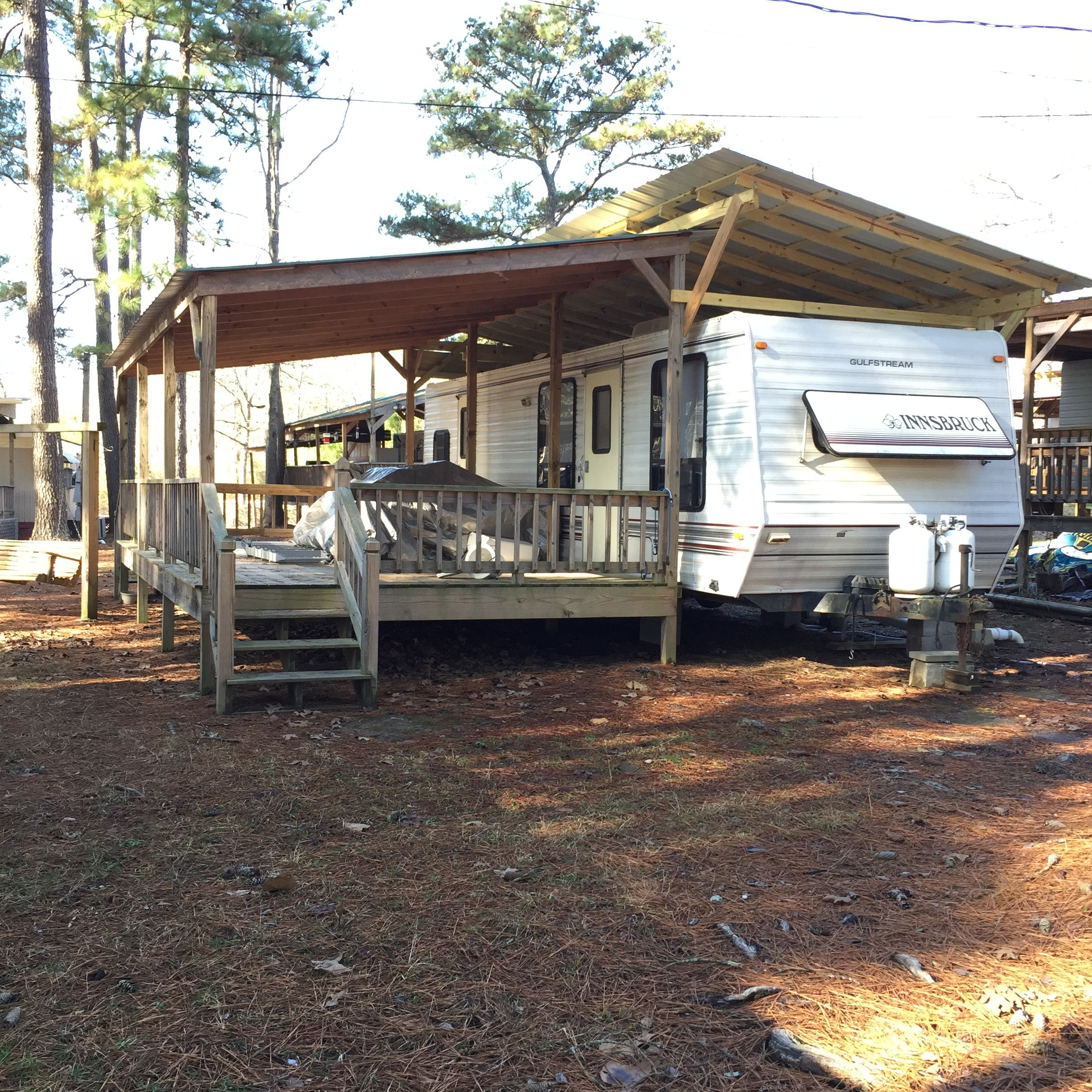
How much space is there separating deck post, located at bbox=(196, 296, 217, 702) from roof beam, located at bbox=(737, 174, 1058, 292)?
4.57m

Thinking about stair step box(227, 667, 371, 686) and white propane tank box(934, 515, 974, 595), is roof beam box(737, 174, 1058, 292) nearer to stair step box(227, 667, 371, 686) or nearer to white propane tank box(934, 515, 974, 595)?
white propane tank box(934, 515, 974, 595)

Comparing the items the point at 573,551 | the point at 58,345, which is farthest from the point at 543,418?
the point at 58,345

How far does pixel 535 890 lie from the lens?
4320mm

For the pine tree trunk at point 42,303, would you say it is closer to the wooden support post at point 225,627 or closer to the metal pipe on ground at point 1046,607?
the wooden support post at point 225,627

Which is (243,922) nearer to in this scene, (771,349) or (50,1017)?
(50,1017)

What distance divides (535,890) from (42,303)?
1743 centimetres

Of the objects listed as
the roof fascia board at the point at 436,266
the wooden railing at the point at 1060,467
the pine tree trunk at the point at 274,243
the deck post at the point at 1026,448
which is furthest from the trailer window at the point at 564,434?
the pine tree trunk at the point at 274,243

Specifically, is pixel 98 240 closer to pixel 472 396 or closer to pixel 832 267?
pixel 472 396

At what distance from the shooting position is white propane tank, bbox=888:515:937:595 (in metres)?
8.59

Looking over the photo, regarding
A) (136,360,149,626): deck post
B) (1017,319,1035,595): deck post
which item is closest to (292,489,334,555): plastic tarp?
(136,360,149,626): deck post

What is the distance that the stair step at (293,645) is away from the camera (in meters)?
7.43

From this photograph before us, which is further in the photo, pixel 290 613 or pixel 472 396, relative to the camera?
pixel 472 396

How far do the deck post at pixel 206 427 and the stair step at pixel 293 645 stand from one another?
0.55 m

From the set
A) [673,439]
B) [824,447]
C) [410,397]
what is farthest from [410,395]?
[824,447]
